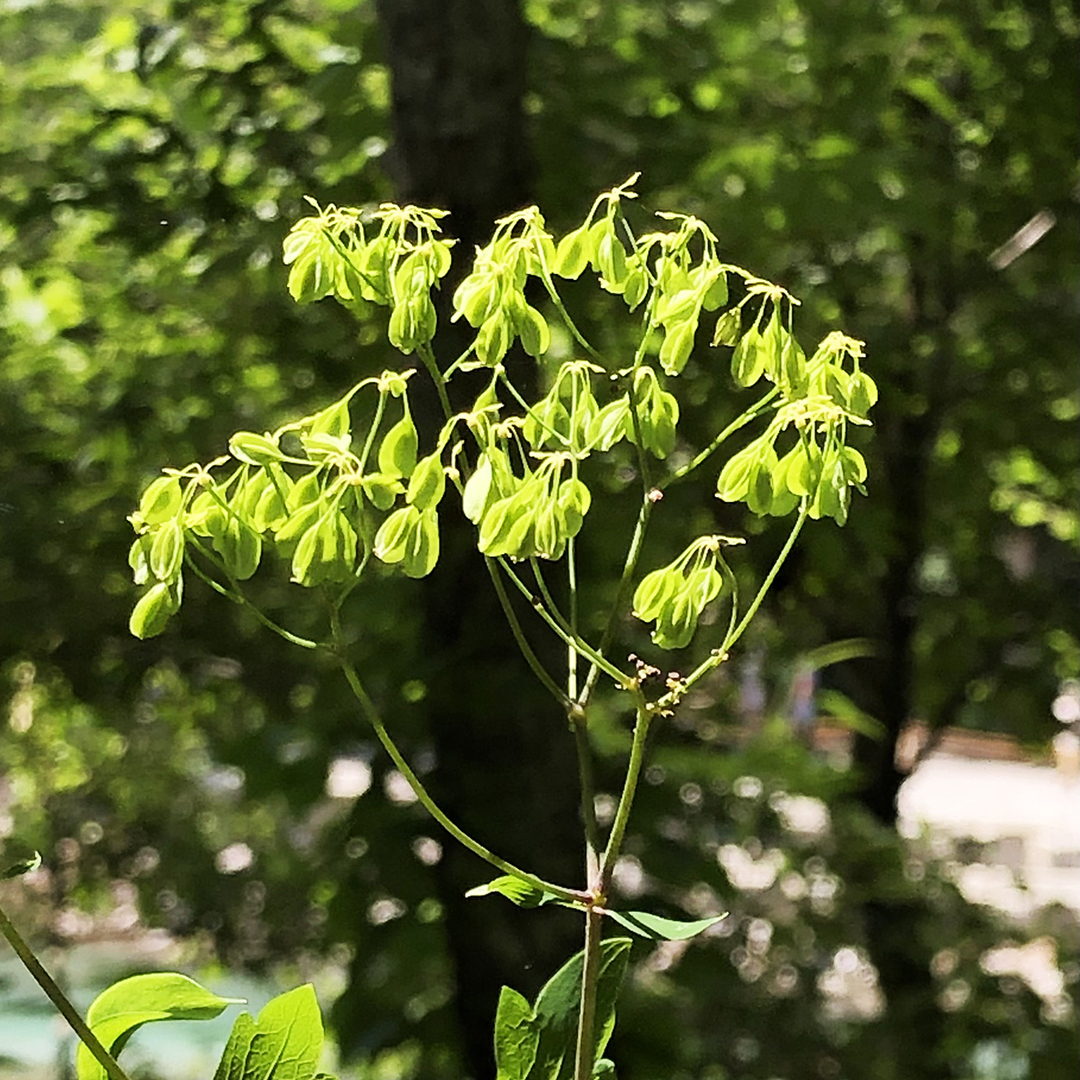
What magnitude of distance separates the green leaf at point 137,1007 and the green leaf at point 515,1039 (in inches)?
2.6

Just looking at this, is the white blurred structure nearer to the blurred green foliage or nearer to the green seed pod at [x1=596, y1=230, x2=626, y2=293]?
the blurred green foliage

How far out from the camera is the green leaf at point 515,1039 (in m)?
0.30

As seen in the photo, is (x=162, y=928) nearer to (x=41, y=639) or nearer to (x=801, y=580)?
(x=41, y=639)

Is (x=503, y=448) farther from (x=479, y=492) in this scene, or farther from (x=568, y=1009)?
(x=568, y=1009)

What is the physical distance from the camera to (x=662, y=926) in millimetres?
273

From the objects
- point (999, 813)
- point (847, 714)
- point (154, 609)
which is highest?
point (154, 609)

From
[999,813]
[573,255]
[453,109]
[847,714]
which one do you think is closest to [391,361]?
[453,109]

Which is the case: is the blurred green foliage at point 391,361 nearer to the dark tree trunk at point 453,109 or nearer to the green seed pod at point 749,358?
the dark tree trunk at point 453,109

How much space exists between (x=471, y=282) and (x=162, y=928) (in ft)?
1.95

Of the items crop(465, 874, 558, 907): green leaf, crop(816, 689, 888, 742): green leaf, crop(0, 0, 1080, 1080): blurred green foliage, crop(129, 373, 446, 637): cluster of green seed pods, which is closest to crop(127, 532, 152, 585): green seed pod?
crop(129, 373, 446, 637): cluster of green seed pods

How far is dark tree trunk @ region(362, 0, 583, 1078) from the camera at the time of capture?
533mm

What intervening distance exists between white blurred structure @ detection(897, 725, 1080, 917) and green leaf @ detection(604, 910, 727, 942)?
0.72 meters

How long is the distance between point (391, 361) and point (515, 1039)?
292 mm

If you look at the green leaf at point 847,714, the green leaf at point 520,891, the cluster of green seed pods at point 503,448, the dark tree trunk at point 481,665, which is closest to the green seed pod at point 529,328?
the cluster of green seed pods at point 503,448
